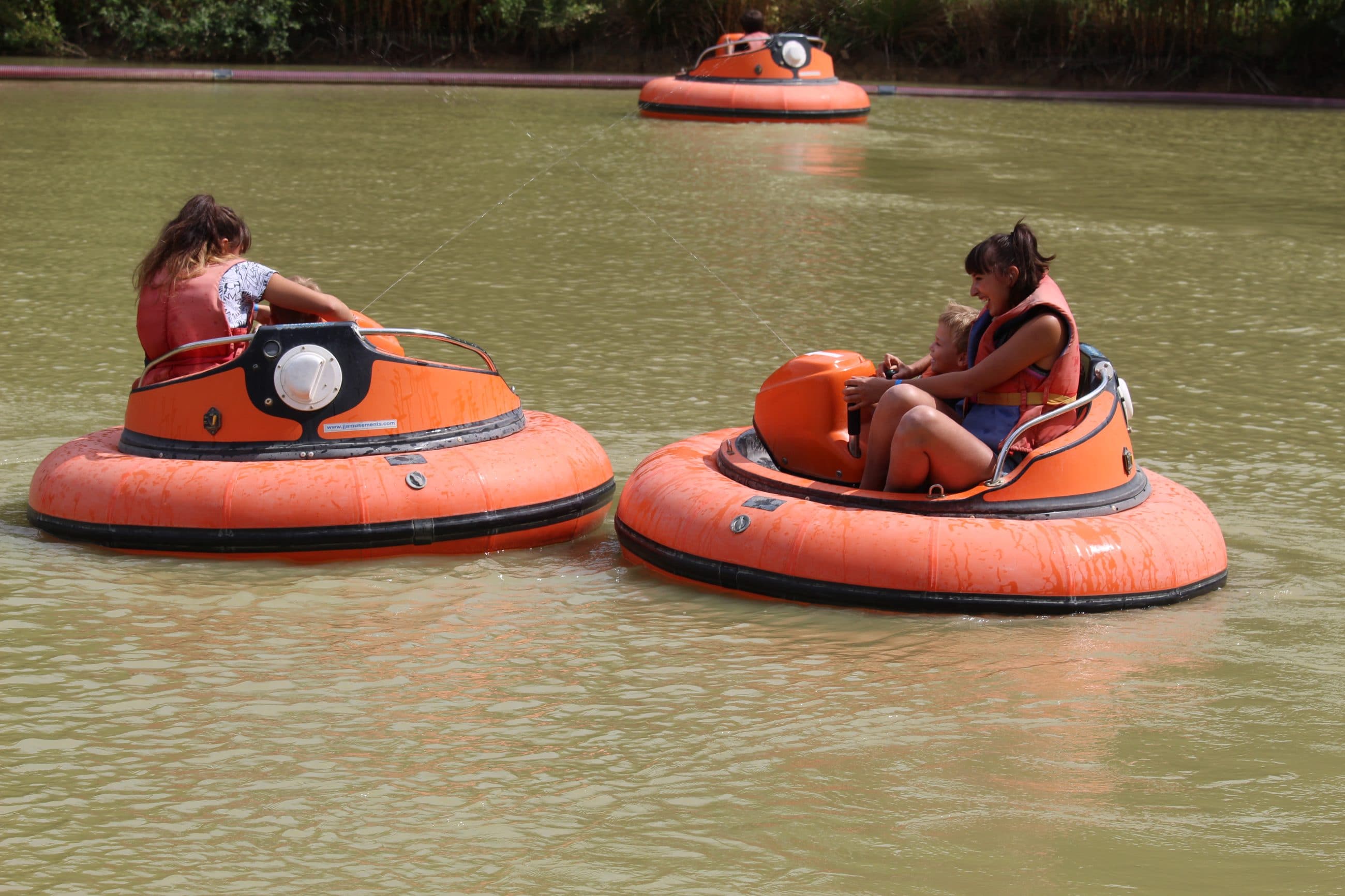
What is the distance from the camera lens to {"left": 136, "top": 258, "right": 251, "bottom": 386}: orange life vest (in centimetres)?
608

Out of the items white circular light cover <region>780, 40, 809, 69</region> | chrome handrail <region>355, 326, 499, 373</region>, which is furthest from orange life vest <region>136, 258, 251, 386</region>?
white circular light cover <region>780, 40, 809, 69</region>

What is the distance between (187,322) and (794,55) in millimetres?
14334

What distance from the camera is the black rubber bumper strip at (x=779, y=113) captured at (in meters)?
19.2

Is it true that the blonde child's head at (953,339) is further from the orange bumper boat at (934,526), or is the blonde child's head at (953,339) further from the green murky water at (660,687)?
the green murky water at (660,687)

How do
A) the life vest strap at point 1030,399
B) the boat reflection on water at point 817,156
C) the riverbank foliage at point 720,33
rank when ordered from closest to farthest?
the life vest strap at point 1030,399
the boat reflection on water at point 817,156
the riverbank foliage at point 720,33

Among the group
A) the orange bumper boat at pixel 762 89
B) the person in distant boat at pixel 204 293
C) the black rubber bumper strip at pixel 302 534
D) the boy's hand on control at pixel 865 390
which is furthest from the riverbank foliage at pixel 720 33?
the black rubber bumper strip at pixel 302 534

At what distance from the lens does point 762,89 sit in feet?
63.6

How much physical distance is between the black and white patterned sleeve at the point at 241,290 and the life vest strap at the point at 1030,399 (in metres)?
2.51

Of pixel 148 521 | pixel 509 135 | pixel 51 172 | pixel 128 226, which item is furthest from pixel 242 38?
pixel 148 521

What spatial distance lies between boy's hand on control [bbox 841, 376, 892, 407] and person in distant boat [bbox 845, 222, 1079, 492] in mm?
85

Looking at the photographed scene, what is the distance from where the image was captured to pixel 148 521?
18.9 ft

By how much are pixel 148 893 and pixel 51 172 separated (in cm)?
1215

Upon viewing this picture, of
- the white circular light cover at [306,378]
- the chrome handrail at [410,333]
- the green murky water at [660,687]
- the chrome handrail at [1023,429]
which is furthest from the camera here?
the chrome handrail at [410,333]

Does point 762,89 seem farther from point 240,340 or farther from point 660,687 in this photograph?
point 660,687
